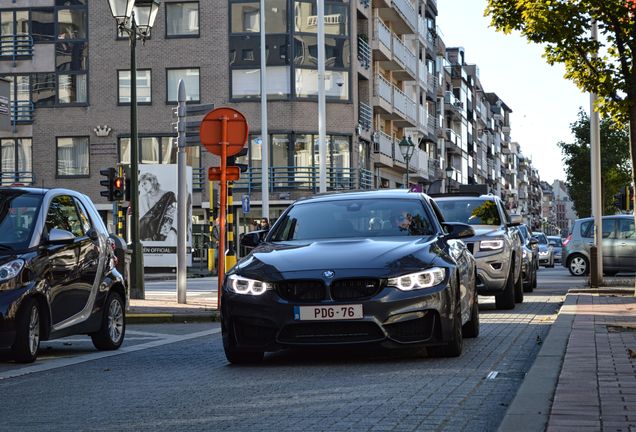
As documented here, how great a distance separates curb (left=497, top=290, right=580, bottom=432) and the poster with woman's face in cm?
2823

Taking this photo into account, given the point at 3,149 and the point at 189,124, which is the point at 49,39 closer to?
the point at 3,149

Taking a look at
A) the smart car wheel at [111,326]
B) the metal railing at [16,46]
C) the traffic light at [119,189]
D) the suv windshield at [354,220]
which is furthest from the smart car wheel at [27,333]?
the metal railing at [16,46]

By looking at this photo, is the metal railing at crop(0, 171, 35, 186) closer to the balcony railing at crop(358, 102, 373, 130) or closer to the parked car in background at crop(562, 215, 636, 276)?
the balcony railing at crop(358, 102, 373, 130)

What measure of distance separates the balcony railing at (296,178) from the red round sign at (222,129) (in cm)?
3450

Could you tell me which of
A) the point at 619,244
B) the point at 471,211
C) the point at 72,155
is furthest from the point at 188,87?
the point at 471,211

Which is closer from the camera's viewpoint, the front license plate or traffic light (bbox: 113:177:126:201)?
the front license plate

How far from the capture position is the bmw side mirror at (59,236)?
11.1m

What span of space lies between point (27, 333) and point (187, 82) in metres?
45.0

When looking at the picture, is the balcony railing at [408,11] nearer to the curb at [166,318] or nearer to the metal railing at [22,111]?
the metal railing at [22,111]

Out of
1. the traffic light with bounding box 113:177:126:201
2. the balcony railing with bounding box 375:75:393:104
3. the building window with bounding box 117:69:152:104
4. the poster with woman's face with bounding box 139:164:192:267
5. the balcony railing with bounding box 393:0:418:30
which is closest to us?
the traffic light with bounding box 113:177:126:201

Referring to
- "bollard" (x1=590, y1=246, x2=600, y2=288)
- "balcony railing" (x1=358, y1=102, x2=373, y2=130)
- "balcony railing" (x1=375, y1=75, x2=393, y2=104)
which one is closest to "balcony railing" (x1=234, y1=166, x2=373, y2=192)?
"balcony railing" (x1=358, y1=102, x2=373, y2=130)

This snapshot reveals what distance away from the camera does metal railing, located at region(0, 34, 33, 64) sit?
55.8m

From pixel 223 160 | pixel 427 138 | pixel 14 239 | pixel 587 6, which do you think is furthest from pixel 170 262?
pixel 427 138

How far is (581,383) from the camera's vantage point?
24.4 feet
